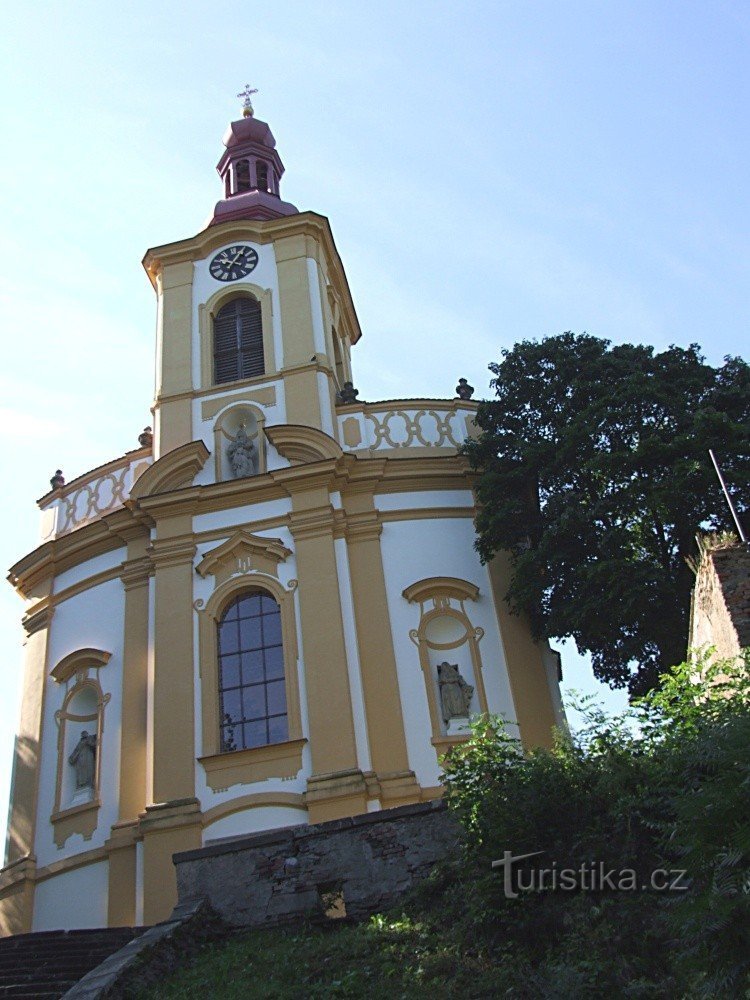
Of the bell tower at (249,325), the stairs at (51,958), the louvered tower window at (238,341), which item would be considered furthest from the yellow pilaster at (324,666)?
the stairs at (51,958)

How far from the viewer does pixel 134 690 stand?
18.8 metres

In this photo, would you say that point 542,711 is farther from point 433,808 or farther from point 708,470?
point 433,808

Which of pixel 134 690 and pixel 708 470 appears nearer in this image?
pixel 708 470

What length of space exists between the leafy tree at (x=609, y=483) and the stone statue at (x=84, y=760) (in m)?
7.49

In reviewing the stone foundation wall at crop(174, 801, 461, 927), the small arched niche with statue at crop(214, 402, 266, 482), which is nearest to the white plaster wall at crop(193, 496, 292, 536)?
the small arched niche with statue at crop(214, 402, 266, 482)

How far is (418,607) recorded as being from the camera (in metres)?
19.0

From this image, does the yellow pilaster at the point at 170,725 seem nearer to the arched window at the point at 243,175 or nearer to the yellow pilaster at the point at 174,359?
the yellow pilaster at the point at 174,359

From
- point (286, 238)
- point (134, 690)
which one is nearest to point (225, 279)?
point (286, 238)

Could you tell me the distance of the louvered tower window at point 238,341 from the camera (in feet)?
74.4

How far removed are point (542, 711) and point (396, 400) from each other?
6994 millimetres

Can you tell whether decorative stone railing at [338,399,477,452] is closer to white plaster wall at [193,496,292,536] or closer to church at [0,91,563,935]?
church at [0,91,563,935]

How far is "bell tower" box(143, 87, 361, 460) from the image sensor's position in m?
21.8

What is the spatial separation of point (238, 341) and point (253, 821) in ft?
34.1

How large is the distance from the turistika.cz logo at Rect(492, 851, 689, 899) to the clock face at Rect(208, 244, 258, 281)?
16.7 metres
